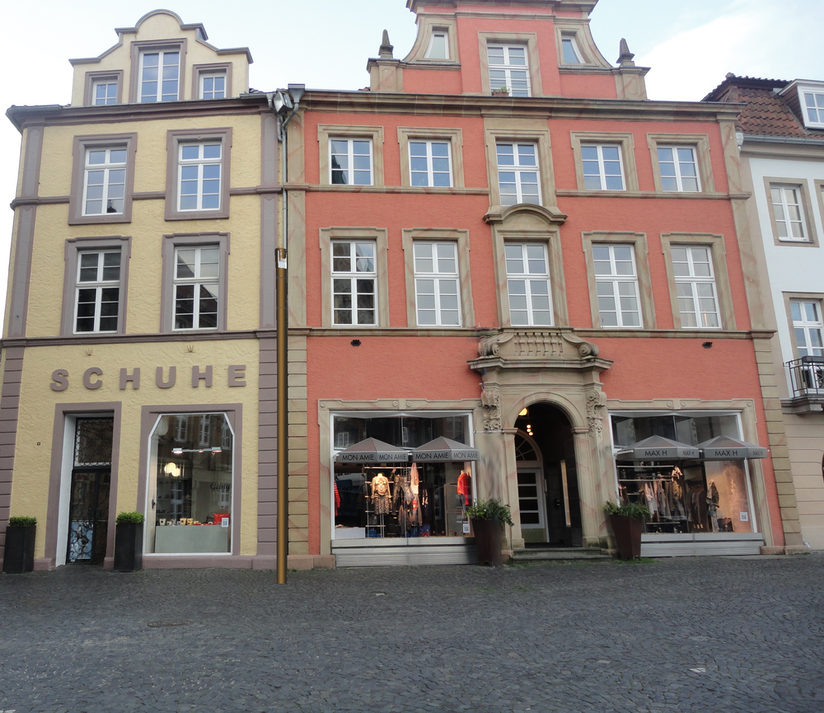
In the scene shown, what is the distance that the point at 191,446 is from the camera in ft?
52.4

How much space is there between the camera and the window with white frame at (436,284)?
1712 centimetres

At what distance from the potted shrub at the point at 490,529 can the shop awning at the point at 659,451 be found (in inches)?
127

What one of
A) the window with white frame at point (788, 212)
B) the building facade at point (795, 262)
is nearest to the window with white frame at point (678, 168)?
the building facade at point (795, 262)

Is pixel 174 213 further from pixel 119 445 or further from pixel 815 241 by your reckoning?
pixel 815 241

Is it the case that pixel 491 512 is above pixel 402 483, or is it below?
below

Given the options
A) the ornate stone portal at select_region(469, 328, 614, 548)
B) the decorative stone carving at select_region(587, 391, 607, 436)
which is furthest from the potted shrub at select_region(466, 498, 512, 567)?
the decorative stone carving at select_region(587, 391, 607, 436)

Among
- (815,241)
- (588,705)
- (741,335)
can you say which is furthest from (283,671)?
(815,241)

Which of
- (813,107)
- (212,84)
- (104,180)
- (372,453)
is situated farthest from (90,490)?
(813,107)

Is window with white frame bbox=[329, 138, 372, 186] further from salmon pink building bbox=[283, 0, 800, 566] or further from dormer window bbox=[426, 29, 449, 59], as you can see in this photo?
dormer window bbox=[426, 29, 449, 59]

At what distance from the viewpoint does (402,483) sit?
52.9 ft

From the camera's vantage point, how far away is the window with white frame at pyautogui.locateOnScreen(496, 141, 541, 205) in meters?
18.2

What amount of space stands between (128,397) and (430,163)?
896 cm

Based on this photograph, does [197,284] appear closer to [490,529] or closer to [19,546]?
[19,546]

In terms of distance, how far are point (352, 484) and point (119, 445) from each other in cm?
504
